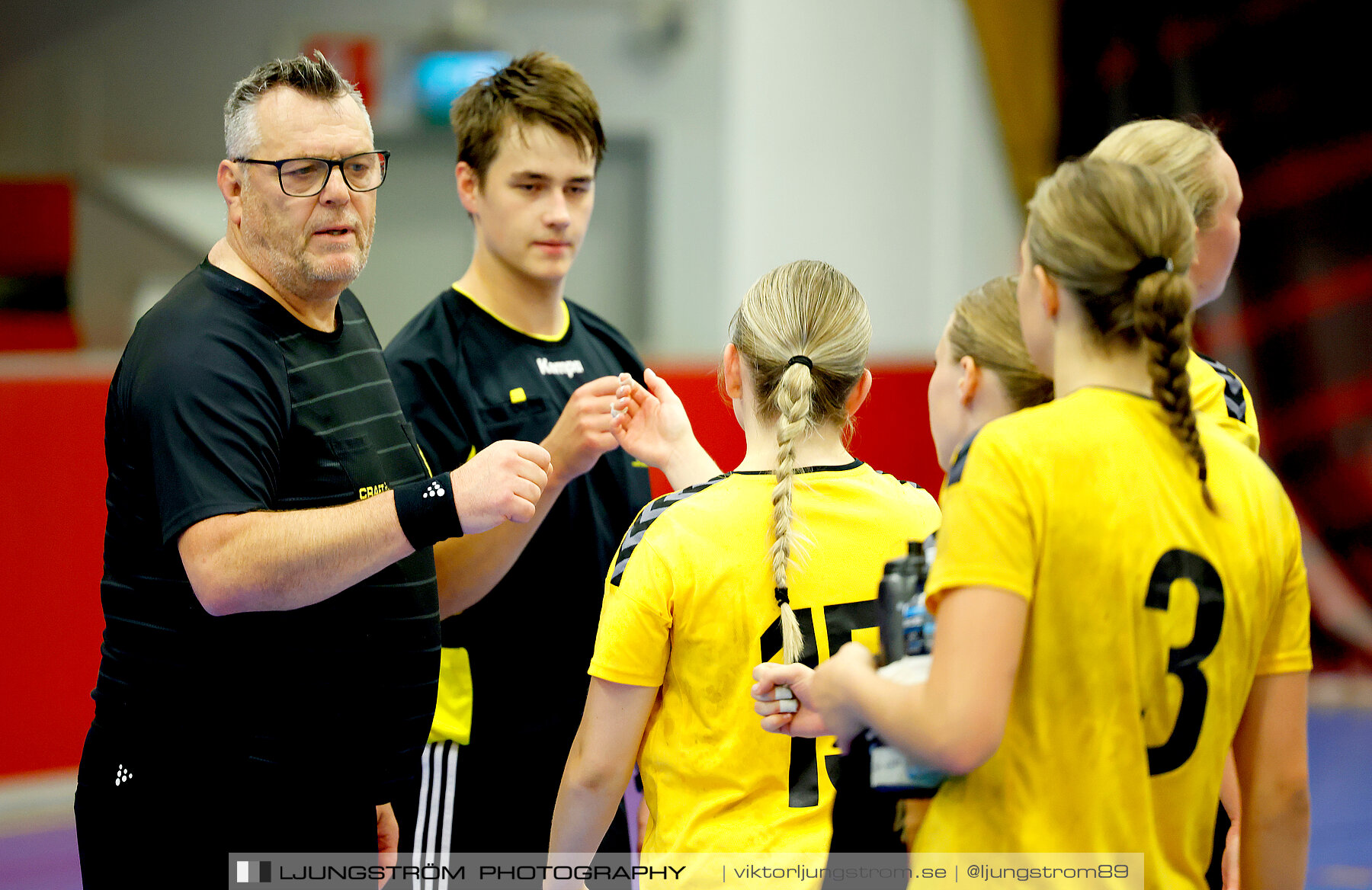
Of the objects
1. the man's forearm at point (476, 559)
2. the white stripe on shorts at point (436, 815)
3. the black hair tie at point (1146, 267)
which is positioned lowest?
the white stripe on shorts at point (436, 815)

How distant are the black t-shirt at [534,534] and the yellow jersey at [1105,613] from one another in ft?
3.50

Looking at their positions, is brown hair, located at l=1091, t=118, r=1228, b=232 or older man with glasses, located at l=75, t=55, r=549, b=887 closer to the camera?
older man with glasses, located at l=75, t=55, r=549, b=887

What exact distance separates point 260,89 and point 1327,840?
11.8 ft

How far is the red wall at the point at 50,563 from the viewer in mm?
3574

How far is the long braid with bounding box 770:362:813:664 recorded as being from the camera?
1.49 meters

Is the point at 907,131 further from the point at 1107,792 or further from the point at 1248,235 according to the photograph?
the point at 1107,792

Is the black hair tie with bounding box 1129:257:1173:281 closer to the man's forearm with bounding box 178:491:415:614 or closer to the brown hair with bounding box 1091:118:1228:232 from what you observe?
the brown hair with bounding box 1091:118:1228:232

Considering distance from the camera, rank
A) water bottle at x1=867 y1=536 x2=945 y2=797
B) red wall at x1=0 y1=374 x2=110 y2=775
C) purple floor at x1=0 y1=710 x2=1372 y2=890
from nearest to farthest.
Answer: water bottle at x1=867 y1=536 x2=945 y2=797, purple floor at x1=0 y1=710 x2=1372 y2=890, red wall at x1=0 y1=374 x2=110 y2=775

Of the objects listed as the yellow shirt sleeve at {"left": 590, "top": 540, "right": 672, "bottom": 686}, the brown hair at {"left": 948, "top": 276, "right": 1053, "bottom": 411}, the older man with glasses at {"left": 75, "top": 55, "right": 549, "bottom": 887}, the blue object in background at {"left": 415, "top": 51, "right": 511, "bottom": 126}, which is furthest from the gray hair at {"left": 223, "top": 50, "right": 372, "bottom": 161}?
the blue object in background at {"left": 415, "top": 51, "right": 511, "bottom": 126}

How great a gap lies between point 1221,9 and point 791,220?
8.03 feet

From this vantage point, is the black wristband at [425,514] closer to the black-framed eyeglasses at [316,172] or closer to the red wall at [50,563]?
the black-framed eyeglasses at [316,172]

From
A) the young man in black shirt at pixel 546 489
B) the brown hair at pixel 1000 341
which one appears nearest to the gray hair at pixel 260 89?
the young man in black shirt at pixel 546 489

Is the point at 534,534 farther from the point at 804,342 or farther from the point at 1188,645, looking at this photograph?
the point at 1188,645

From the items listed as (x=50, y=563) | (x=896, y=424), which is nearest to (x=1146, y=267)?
(x=50, y=563)
